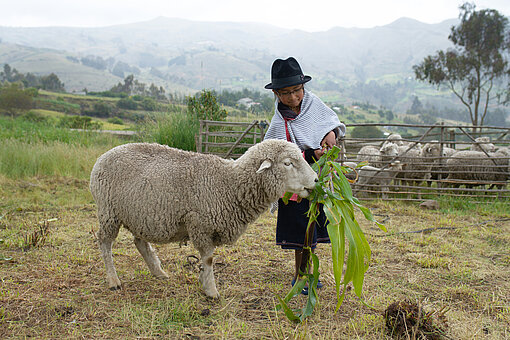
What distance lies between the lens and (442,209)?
6.79 m

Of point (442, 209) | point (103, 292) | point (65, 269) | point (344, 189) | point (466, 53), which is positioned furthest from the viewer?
point (466, 53)

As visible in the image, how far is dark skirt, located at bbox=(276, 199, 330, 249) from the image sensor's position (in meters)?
Answer: 3.26

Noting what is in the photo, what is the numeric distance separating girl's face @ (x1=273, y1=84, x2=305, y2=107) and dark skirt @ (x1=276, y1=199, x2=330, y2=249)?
89 cm

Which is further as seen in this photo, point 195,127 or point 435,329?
point 195,127

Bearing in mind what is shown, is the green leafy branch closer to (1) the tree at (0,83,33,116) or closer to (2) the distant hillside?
(2) the distant hillside

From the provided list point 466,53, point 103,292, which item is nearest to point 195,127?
point 103,292

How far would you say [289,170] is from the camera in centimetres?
287

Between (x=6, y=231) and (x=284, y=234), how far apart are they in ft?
13.1

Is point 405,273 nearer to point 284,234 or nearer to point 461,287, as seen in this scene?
point 461,287

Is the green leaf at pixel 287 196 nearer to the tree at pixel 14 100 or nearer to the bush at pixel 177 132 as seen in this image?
the bush at pixel 177 132

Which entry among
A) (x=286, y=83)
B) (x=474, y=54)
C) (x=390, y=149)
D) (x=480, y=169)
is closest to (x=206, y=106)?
(x=390, y=149)

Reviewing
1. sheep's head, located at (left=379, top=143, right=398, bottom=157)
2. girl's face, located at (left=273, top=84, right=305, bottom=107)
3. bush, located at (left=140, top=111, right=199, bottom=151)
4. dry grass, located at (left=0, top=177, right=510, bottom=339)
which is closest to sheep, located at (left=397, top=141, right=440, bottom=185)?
sheep's head, located at (left=379, top=143, right=398, bottom=157)

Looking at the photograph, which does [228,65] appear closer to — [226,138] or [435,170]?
[226,138]

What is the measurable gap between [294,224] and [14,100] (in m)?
28.3
